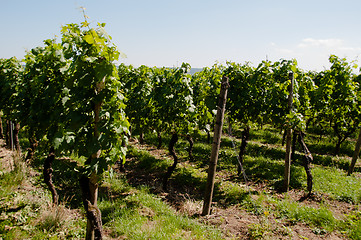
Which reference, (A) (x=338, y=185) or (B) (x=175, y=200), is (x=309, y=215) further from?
(B) (x=175, y=200)

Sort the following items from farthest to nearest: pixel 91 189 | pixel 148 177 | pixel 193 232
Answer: pixel 148 177 → pixel 193 232 → pixel 91 189

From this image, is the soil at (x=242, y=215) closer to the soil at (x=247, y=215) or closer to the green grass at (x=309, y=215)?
the soil at (x=247, y=215)

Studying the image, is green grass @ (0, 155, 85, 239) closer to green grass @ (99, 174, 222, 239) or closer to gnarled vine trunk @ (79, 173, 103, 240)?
green grass @ (99, 174, 222, 239)

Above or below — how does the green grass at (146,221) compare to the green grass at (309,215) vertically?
above

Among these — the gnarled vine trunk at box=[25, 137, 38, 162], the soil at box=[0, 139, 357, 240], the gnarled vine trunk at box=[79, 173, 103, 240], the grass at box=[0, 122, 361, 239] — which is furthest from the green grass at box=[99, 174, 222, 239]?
the gnarled vine trunk at box=[25, 137, 38, 162]

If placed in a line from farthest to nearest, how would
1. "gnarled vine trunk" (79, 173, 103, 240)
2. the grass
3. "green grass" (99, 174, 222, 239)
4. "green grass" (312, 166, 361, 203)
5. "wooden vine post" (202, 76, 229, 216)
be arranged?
1. "green grass" (312, 166, 361, 203)
2. "wooden vine post" (202, 76, 229, 216)
3. the grass
4. "green grass" (99, 174, 222, 239)
5. "gnarled vine trunk" (79, 173, 103, 240)

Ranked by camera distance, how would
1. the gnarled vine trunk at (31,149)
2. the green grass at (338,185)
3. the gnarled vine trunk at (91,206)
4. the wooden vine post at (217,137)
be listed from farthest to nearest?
1. the gnarled vine trunk at (31,149)
2. the green grass at (338,185)
3. the wooden vine post at (217,137)
4. the gnarled vine trunk at (91,206)

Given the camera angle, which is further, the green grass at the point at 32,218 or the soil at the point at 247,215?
the soil at the point at 247,215

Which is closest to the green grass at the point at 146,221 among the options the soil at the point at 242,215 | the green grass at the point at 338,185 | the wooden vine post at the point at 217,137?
the soil at the point at 242,215

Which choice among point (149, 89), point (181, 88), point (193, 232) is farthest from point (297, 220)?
point (149, 89)

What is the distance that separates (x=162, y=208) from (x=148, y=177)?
2.63 meters

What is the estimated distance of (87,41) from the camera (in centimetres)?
280

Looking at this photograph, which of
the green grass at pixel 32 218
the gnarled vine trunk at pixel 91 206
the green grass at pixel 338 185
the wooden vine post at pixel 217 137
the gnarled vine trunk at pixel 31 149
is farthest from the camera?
the gnarled vine trunk at pixel 31 149

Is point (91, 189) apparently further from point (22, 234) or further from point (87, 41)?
point (87, 41)
